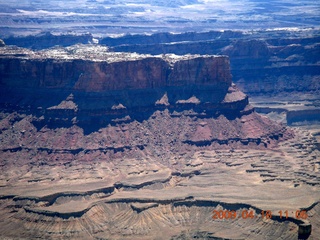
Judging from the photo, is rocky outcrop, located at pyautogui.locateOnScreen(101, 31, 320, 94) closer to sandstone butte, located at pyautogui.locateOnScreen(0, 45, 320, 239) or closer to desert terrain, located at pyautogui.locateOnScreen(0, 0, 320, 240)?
desert terrain, located at pyautogui.locateOnScreen(0, 0, 320, 240)

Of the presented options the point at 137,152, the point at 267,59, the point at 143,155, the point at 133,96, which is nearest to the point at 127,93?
the point at 133,96

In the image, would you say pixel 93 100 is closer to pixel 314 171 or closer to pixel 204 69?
pixel 204 69

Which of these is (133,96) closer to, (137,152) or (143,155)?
(137,152)

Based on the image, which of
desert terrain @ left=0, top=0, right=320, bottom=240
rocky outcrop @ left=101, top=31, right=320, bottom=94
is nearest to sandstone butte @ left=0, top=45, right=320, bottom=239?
desert terrain @ left=0, top=0, right=320, bottom=240
